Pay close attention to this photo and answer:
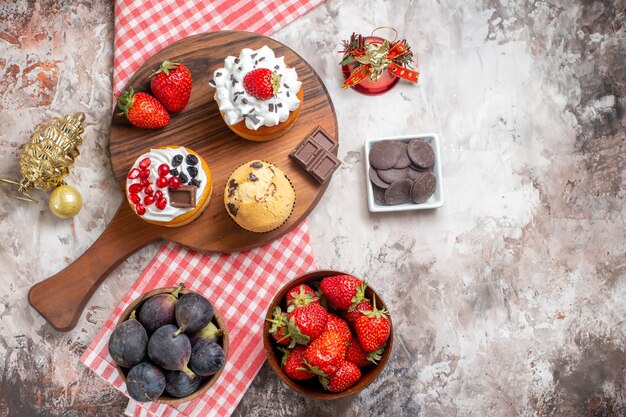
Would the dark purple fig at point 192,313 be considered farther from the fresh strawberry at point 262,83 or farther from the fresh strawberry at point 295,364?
the fresh strawberry at point 262,83

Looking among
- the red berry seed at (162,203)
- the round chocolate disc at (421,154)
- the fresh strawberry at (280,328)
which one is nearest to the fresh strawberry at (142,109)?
the red berry seed at (162,203)

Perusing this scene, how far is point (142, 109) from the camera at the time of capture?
2.38 metres

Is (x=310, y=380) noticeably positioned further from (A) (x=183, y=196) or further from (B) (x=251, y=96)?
(B) (x=251, y=96)

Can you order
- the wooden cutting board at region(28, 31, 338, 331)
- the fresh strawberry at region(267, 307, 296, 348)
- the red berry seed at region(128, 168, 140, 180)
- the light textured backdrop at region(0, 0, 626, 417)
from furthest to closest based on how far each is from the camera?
the light textured backdrop at region(0, 0, 626, 417) → the wooden cutting board at region(28, 31, 338, 331) → the red berry seed at region(128, 168, 140, 180) → the fresh strawberry at region(267, 307, 296, 348)

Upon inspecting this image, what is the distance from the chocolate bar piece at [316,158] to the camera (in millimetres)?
2412

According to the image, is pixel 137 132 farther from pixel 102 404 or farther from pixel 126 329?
pixel 102 404

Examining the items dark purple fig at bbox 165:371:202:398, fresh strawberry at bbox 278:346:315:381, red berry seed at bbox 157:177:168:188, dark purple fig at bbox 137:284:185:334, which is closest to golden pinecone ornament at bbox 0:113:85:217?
red berry seed at bbox 157:177:168:188

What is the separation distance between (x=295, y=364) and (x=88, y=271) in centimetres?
98

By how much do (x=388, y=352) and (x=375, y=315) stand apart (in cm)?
17

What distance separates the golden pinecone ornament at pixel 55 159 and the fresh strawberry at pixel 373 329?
132cm

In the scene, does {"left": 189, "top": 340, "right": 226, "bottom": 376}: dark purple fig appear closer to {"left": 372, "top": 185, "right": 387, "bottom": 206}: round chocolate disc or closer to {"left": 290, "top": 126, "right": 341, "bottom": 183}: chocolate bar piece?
{"left": 290, "top": 126, "right": 341, "bottom": 183}: chocolate bar piece

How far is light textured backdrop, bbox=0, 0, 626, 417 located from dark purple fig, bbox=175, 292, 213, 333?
48 cm

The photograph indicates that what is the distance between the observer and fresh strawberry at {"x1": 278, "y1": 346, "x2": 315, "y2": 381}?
2.23 meters

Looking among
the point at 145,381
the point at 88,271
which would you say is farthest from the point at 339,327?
the point at 88,271
